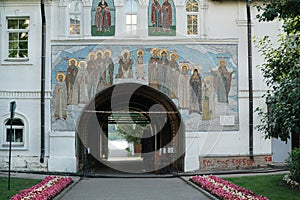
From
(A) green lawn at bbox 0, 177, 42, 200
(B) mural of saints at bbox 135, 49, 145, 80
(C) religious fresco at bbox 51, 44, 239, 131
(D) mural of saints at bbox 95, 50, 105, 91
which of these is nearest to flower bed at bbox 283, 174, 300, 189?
(C) religious fresco at bbox 51, 44, 239, 131

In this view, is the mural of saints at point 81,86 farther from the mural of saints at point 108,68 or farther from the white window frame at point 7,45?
the white window frame at point 7,45

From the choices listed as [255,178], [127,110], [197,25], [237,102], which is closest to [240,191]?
[255,178]

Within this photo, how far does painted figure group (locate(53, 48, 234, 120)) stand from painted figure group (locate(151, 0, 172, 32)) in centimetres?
101

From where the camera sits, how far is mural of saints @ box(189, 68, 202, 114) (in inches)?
816

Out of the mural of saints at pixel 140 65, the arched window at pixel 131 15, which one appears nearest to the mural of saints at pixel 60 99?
the mural of saints at pixel 140 65

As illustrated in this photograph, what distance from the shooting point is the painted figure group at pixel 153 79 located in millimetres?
20562

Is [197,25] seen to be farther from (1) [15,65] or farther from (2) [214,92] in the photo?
(1) [15,65]

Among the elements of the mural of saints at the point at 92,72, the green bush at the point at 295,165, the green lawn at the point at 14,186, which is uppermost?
the mural of saints at the point at 92,72

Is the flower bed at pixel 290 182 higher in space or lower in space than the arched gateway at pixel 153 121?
lower

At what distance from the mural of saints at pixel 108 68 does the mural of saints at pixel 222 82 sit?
414 cm

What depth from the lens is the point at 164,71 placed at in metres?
20.7

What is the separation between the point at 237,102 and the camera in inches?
820

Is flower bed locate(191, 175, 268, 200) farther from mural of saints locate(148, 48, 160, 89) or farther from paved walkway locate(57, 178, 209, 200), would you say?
mural of saints locate(148, 48, 160, 89)

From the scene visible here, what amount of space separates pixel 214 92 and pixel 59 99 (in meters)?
6.32
